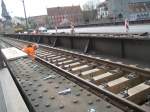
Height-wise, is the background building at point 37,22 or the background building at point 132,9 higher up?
the background building at point 132,9

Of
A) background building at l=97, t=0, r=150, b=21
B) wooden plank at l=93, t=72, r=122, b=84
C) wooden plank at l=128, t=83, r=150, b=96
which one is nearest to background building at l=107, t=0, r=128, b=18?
background building at l=97, t=0, r=150, b=21

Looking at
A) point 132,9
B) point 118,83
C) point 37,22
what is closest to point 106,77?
point 118,83

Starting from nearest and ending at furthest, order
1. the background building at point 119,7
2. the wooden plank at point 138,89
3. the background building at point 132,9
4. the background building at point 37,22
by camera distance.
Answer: the wooden plank at point 138,89 < the background building at point 132,9 < the background building at point 119,7 < the background building at point 37,22

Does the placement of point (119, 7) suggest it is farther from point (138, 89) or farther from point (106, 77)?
point (138, 89)

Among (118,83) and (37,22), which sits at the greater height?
(118,83)

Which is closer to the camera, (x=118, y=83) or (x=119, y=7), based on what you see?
(x=118, y=83)

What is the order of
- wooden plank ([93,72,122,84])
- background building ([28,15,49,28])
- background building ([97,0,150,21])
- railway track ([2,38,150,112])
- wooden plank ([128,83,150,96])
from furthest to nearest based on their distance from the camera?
background building ([28,15,49,28]) → background building ([97,0,150,21]) → wooden plank ([93,72,122,84]) → wooden plank ([128,83,150,96]) → railway track ([2,38,150,112])

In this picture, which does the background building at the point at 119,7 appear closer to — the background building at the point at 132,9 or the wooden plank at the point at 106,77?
the background building at the point at 132,9

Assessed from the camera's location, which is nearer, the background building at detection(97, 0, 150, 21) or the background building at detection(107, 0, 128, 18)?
the background building at detection(97, 0, 150, 21)

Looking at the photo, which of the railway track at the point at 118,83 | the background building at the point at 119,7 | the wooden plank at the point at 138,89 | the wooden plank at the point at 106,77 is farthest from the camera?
the background building at the point at 119,7

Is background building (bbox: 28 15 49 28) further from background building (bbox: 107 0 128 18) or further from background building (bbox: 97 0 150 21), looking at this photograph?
background building (bbox: 97 0 150 21)

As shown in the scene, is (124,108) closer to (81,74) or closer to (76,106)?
(76,106)

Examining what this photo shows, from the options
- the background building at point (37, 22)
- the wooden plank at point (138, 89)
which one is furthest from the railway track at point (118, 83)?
the background building at point (37, 22)

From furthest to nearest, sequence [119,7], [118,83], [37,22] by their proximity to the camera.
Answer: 1. [37,22]
2. [119,7]
3. [118,83]
